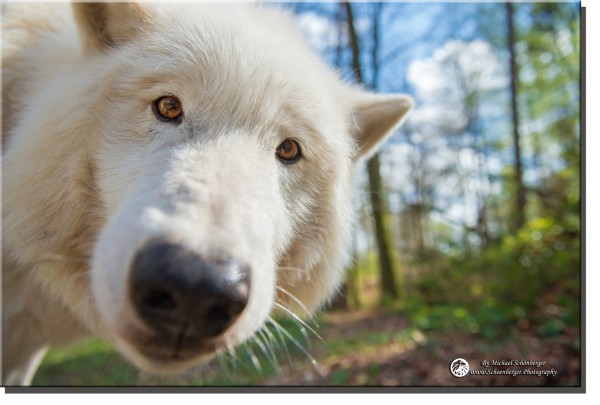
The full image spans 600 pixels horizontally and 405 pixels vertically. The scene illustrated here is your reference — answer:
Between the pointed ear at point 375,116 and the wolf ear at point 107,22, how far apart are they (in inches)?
45.6

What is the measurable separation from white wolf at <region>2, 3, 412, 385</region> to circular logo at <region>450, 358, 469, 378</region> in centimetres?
137

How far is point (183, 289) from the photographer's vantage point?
1.18 metres

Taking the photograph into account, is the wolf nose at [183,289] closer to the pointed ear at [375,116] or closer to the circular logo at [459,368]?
the pointed ear at [375,116]

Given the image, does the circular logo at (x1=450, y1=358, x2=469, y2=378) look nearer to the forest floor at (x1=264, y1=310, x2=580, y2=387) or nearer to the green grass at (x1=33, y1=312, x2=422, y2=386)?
the forest floor at (x1=264, y1=310, x2=580, y2=387)

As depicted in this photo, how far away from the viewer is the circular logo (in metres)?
3.18

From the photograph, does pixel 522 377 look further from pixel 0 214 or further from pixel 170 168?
pixel 0 214

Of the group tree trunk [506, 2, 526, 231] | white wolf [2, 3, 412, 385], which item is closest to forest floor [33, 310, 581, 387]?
white wolf [2, 3, 412, 385]

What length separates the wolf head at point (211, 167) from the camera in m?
1.25

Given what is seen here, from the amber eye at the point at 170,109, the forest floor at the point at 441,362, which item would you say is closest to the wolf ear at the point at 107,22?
the amber eye at the point at 170,109

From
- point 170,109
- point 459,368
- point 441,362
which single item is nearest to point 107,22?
point 170,109

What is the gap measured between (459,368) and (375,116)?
197 centimetres

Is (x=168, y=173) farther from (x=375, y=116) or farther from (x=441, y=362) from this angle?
(x=441, y=362)

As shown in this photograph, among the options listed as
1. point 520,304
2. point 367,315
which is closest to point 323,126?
point 520,304

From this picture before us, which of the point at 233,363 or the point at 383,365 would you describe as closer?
the point at 233,363
